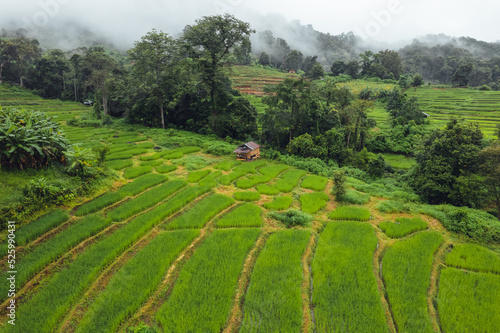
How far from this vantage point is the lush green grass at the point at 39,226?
6.82m

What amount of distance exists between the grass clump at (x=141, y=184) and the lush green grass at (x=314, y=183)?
7.72 meters

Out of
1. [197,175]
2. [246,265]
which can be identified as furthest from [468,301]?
[197,175]

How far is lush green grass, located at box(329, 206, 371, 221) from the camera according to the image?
9938 mm

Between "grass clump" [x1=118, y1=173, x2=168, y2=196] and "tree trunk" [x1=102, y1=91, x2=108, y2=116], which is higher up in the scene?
"tree trunk" [x1=102, y1=91, x2=108, y2=116]

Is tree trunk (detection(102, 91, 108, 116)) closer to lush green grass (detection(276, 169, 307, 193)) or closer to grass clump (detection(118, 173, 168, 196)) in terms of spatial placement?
grass clump (detection(118, 173, 168, 196))

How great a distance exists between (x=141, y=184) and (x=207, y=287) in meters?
7.21

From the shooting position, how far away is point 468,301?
5.99 meters

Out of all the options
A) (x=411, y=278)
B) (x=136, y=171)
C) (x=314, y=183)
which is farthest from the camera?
(x=314, y=183)

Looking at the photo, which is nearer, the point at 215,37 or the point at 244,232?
the point at 244,232

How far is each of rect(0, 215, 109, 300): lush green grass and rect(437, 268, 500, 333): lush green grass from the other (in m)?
9.72

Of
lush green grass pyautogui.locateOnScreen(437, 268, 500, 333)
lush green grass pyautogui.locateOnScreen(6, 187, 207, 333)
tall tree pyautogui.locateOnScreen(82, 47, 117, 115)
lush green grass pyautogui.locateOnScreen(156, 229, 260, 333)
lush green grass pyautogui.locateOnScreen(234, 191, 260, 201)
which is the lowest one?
lush green grass pyautogui.locateOnScreen(437, 268, 500, 333)

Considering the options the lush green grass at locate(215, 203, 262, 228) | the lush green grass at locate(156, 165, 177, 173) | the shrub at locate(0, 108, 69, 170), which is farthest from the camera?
the lush green grass at locate(156, 165, 177, 173)

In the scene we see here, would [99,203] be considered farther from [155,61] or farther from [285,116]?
[155,61]

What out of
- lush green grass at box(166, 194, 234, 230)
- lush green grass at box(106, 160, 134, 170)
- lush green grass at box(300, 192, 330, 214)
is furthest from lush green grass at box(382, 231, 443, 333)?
lush green grass at box(106, 160, 134, 170)
